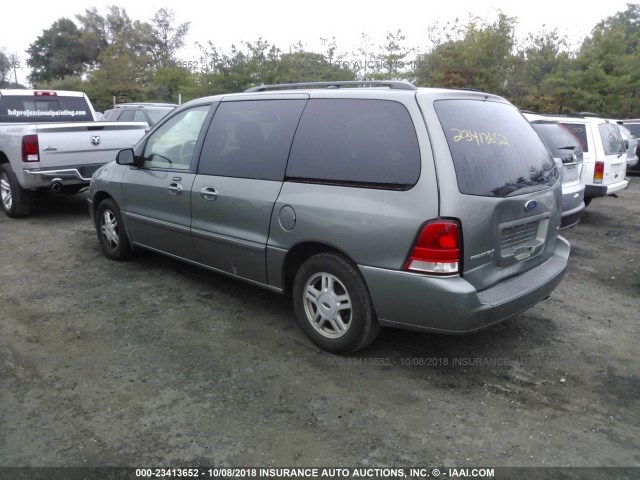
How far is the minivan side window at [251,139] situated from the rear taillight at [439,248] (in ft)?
4.24

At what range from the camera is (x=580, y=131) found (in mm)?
8445

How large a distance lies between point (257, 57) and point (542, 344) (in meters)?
19.9

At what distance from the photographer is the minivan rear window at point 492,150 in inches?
129

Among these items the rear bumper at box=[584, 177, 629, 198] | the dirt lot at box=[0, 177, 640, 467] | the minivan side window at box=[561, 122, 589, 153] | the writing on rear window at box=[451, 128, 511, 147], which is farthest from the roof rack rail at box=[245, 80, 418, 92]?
the rear bumper at box=[584, 177, 629, 198]

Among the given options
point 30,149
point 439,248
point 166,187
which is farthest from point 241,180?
point 30,149

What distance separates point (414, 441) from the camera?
2865mm

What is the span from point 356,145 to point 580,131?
635 centimetres

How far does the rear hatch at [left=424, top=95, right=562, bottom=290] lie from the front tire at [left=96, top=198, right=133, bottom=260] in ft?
12.2

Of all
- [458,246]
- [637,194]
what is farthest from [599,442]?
[637,194]

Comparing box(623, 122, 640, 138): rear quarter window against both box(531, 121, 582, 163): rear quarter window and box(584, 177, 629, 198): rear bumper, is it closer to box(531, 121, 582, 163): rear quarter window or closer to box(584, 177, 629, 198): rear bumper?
box(584, 177, 629, 198): rear bumper

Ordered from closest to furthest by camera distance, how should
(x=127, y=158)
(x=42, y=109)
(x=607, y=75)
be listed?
(x=127, y=158)
(x=42, y=109)
(x=607, y=75)

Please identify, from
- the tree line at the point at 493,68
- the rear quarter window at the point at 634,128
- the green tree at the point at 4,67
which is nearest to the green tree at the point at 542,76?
the tree line at the point at 493,68

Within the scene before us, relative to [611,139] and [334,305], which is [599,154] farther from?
[334,305]

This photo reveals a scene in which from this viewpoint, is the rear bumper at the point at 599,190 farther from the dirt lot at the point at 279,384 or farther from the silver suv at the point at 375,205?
the silver suv at the point at 375,205
